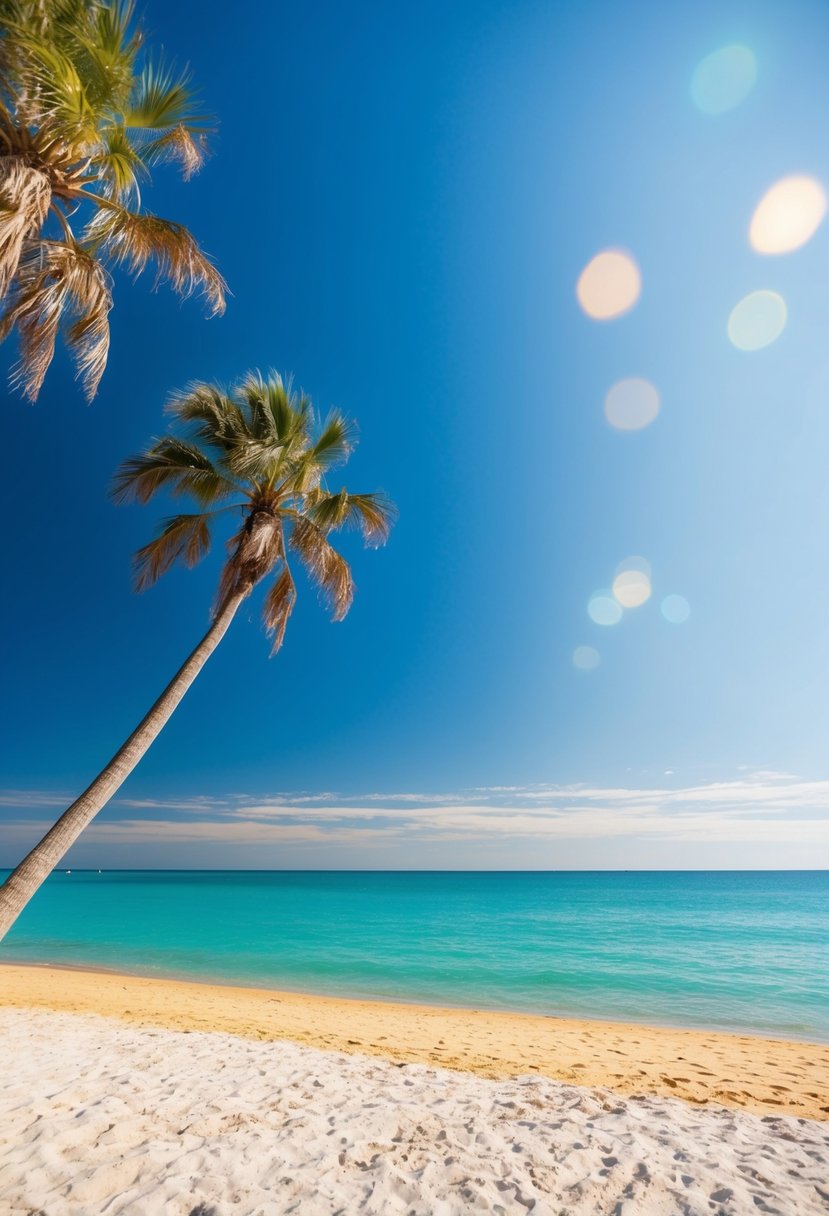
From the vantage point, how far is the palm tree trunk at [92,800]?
481 cm

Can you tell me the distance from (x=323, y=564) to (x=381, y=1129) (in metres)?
7.53

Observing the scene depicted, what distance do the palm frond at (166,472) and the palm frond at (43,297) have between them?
3.37m

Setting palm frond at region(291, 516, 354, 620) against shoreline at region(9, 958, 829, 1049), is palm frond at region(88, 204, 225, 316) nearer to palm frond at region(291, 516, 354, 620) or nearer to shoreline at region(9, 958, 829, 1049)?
palm frond at region(291, 516, 354, 620)

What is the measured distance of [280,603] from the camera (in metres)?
9.89

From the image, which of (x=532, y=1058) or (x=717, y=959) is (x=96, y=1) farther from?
(x=717, y=959)

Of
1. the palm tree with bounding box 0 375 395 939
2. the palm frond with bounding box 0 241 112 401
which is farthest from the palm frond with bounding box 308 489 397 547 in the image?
the palm frond with bounding box 0 241 112 401

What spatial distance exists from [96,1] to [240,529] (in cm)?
593

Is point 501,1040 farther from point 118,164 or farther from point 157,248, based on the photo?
point 118,164

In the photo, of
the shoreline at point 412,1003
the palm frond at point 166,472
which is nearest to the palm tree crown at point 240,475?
the palm frond at point 166,472

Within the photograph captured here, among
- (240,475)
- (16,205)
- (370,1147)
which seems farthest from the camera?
(240,475)

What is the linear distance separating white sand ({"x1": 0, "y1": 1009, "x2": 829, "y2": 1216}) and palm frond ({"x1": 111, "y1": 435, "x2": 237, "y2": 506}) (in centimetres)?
771

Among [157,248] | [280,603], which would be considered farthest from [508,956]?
[157,248]

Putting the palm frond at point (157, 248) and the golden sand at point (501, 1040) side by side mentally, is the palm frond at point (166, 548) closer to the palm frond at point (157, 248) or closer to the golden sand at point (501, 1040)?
the palm frond at point (157, 248)

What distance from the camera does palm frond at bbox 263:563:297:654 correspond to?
9.87 m
